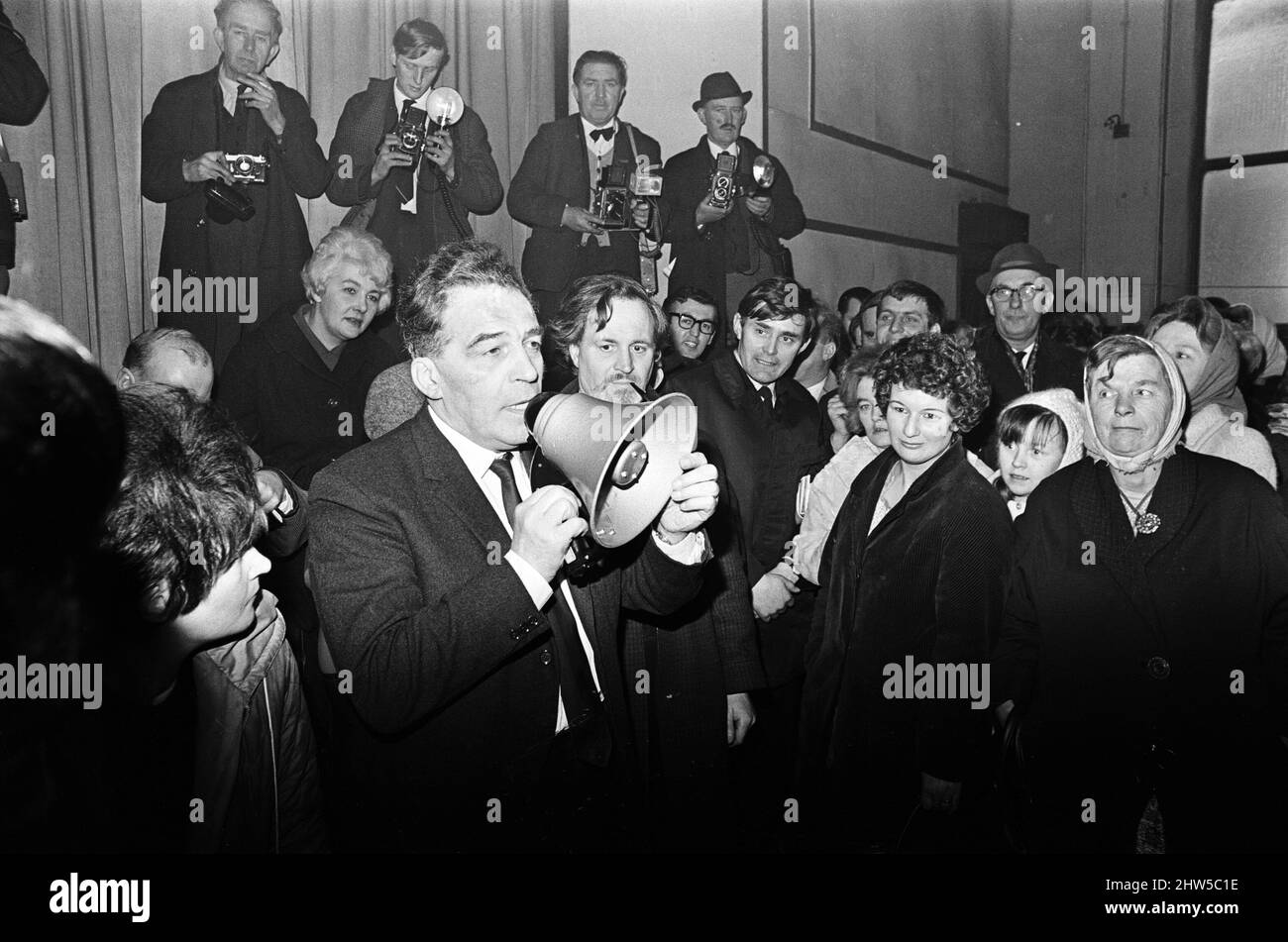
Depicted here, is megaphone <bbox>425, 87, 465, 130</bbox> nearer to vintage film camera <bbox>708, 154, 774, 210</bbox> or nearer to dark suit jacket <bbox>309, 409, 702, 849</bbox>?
vintage film camera <bbox>708, 154, 774, 210</bbox>

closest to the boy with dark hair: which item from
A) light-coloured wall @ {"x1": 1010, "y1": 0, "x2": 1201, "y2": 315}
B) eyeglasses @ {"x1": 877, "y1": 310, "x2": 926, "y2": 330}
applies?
eyeglasses @ {"x1": 877, "y1": 310, "x2": 926, "y2": 330}

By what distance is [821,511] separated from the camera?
3.33 metres

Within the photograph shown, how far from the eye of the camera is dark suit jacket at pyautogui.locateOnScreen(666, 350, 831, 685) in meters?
3.35

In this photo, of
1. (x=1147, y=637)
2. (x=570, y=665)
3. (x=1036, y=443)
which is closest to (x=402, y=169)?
(x=1036, y=443)

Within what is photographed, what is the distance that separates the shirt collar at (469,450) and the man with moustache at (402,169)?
2.16 m

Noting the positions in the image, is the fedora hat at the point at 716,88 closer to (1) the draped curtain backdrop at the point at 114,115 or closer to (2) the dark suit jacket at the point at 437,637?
(1) the draped curtain backdrop at the point at 114,115

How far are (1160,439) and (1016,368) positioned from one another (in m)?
1.45

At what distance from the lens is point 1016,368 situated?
3.91 m

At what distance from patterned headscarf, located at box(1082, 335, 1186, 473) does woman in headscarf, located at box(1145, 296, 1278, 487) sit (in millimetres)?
564

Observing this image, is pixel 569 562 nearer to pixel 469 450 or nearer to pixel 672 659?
pixel 469 450

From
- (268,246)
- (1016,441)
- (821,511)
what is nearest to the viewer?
(1016,441)
